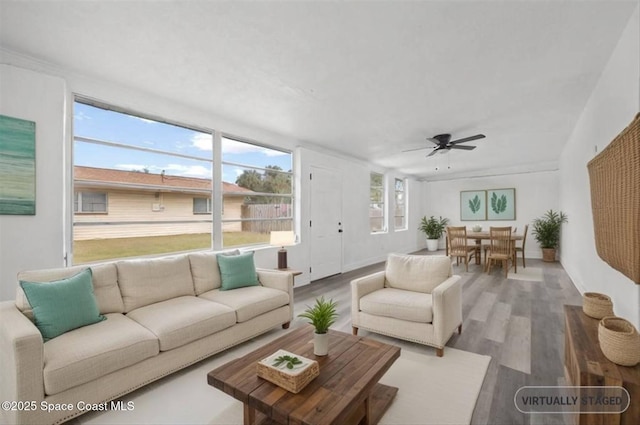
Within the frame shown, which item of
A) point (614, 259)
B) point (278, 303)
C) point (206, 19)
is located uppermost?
point (206, 19)

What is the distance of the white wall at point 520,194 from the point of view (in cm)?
821

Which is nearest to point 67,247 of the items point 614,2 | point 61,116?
point 61,116

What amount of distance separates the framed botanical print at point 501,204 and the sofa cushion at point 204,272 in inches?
338

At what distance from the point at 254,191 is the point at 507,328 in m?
3.70

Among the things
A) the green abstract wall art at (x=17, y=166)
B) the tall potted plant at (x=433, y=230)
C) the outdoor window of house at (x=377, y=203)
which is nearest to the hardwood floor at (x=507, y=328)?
the outdoor window of house at (x=377, y=203)

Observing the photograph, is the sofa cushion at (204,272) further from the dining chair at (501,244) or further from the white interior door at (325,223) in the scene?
the dining chair at (501,244)

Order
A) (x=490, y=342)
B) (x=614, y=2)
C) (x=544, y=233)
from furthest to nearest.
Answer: (x=544, y=233)
(x=490, y=342)
(x=614, y=2)

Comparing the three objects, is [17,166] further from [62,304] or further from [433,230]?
[433,230]

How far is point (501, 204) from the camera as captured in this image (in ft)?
29.2

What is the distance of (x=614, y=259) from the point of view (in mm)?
1947

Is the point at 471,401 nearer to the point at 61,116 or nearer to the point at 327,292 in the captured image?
the point at 327,292

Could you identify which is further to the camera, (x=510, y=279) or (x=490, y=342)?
(x=510, y=279)

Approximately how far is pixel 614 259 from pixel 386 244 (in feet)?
20.2

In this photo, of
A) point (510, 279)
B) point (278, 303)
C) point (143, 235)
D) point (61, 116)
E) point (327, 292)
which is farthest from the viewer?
point (510, 279)
